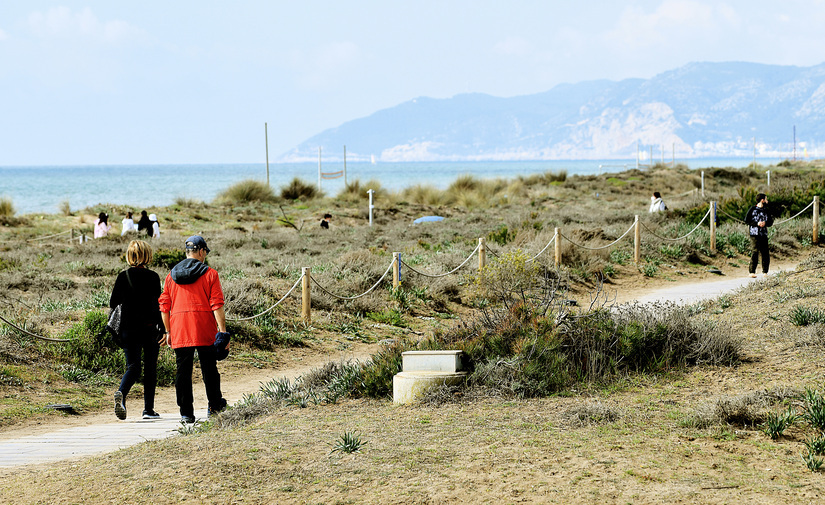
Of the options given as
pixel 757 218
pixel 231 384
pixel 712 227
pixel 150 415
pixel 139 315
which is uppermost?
pixel 757 218

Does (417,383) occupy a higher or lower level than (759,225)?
lower

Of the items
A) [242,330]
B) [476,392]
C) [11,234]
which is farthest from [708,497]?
[11,234]

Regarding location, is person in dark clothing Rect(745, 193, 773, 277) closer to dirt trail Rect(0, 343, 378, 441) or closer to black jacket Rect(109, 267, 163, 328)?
dirt trail Rect(0, 343, 378, 441)

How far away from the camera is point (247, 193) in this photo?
134 ft

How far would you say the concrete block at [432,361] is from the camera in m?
7.23

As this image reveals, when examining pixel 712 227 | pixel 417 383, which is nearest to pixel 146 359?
pixel 417 383

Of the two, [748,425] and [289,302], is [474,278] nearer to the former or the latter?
[289,302]

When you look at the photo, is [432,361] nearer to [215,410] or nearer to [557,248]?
[215,410]

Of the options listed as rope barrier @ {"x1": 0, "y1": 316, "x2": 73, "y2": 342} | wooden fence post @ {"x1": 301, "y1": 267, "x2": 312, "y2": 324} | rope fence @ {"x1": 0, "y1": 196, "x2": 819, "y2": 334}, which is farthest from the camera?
wooden fence post @ {"x1": 301, "y1": 267, "x2": 312, "y2": 324}

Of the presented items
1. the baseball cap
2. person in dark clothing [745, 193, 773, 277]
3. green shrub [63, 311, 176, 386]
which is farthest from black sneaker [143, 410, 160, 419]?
person in dark clothing [745, 193, 773, 277]

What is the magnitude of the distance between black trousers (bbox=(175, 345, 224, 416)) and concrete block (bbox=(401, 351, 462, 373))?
1.70m

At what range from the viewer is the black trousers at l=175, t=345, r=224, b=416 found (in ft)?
24.4

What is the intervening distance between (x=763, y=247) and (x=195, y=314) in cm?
1280

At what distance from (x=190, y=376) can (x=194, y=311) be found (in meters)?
0.62
